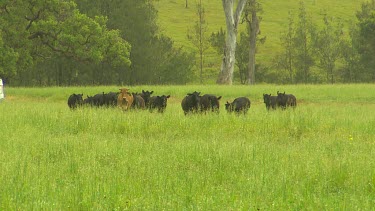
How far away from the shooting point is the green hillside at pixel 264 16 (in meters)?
95.9

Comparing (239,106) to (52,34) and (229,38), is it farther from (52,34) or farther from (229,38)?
(52,34)

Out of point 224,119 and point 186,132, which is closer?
point 186,132

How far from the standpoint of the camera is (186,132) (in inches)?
522

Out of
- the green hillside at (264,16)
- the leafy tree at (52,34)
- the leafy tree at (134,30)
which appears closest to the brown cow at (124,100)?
the leafy tree at (52,34)

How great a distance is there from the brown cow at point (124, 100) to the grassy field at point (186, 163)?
158 inches

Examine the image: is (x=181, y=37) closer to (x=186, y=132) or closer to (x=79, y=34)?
(x=79, y=34)

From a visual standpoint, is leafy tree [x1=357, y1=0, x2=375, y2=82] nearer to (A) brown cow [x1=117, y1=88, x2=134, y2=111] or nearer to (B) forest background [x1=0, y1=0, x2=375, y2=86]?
(B) forest background [x1=0, y1=0, x2=375, y2=86]

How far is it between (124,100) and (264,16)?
108 m

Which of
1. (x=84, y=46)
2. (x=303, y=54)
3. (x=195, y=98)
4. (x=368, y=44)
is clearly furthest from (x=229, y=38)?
(x=303, y=54)

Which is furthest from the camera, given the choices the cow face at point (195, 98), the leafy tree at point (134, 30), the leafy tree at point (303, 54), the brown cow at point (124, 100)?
the leafy tree at point (303, 54)

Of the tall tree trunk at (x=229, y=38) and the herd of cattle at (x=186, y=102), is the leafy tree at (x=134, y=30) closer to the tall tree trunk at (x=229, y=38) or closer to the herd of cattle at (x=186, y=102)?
the tall tree trunk at (x=229, y=38)

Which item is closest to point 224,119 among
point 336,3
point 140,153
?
point 140,153

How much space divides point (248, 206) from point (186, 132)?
6.89 m

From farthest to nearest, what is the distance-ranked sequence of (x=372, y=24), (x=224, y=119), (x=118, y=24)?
(x=372, y=24)
(x=118, y=24)
(x=224, y=119)
